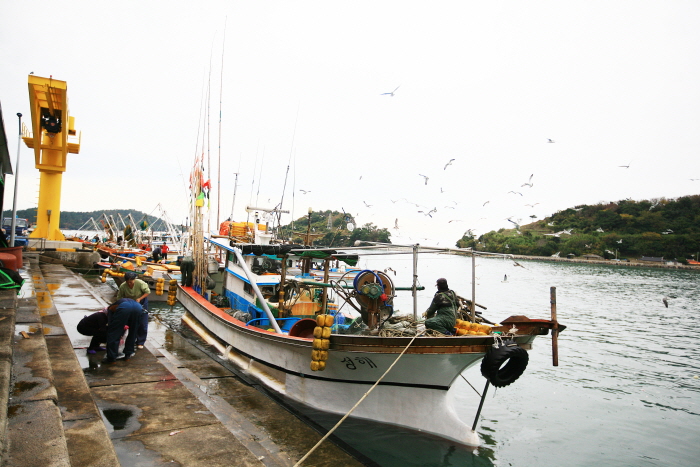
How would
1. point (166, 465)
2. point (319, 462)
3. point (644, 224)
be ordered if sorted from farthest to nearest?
point (644, 224) → point (319, 462) → point (166, 465)

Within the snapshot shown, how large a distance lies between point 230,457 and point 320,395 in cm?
314

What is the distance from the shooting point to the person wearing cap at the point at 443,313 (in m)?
6.16

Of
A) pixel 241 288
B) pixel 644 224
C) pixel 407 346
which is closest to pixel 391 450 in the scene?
pixel 407 346

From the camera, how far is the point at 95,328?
282 inches

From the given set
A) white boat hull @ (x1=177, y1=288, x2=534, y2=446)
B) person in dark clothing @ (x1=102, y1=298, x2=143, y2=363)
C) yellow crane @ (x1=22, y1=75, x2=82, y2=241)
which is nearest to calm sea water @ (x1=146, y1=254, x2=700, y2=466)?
white boat hull @ (x1=177, y1=288, x2=534, y2=446)

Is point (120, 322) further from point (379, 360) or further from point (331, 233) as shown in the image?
point (331, 233)

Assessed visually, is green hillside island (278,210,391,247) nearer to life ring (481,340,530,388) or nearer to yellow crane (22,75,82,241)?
life ring (481,340,530,388)

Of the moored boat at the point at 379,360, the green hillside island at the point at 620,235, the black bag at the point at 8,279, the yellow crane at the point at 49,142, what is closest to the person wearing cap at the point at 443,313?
the moored boat at the point at 379,360

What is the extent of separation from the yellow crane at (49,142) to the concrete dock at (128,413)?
16298mm

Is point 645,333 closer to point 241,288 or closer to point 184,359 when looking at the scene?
point 241,288

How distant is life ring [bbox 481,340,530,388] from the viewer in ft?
17.9

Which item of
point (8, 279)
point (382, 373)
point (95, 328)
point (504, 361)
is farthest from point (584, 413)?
point (8, 279)

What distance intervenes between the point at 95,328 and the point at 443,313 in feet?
19.5

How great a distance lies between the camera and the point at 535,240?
94.6 m
